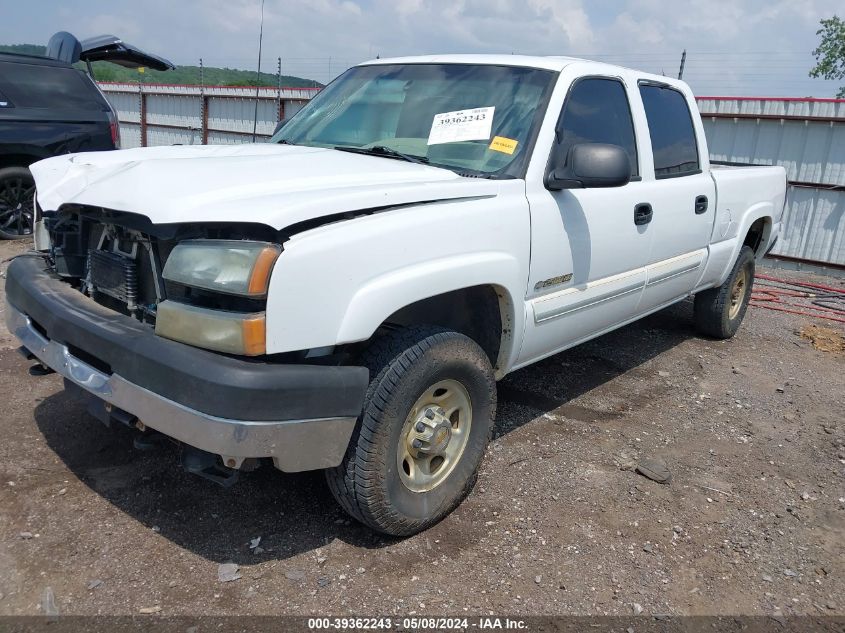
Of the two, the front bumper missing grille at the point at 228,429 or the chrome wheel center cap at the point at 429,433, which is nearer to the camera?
the front bumper missing grille at the point at 228,429

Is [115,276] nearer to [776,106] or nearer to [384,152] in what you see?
[384,152]

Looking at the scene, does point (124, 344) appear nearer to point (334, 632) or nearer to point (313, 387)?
point (313, 387)

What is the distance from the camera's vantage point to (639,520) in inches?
127

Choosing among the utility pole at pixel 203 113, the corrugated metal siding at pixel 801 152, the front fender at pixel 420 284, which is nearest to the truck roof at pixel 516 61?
the front fender at pixel 420 284

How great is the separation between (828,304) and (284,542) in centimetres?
731

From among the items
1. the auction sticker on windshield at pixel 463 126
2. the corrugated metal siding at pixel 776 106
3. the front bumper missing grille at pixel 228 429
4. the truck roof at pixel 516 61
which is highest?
the corrugated metal siding at pixel 776 106

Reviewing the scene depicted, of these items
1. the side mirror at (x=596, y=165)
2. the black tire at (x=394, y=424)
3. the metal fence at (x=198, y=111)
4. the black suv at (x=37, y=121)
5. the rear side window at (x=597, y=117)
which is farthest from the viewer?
the metal fence at (x=198, y=111)

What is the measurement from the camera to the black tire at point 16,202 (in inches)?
307

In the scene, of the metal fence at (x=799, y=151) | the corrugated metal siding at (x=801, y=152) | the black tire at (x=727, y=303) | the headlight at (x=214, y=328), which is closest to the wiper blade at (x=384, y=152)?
the headlight at (x=214, y=328)

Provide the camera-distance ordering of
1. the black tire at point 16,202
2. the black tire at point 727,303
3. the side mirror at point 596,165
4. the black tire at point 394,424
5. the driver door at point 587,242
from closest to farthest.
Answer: the black tire at point 394,424
the side mirror at point 596,165
the driver door at point 587,242
the black tire at point 727,303
the black tire at point 16,202

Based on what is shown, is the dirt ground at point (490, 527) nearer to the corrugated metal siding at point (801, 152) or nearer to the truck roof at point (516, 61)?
the truck roof at point (516, 61)

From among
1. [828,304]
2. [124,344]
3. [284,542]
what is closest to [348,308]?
[124,344]

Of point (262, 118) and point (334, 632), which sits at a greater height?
Answer: point (262, 118)

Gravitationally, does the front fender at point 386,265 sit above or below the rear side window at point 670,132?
below
